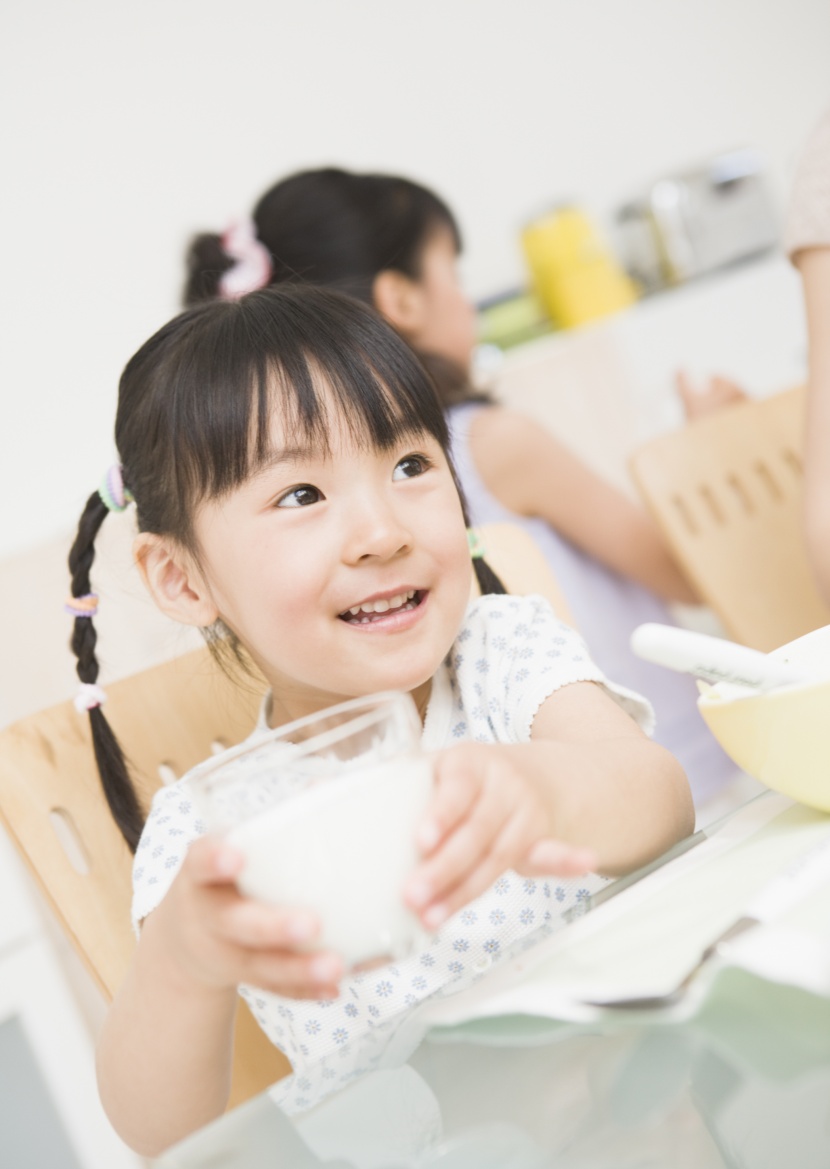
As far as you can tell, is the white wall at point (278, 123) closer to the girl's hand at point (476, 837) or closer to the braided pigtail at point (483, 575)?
the braided pigtail at point (483, 575)

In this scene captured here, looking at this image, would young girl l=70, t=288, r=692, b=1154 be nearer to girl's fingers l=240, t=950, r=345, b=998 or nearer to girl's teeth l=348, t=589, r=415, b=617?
girl's teeth l=348, t=589, r=415, b=617

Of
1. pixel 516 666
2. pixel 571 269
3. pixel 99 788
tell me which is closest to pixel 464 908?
pixel 516 666

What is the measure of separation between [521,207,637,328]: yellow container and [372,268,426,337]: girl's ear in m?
0.71

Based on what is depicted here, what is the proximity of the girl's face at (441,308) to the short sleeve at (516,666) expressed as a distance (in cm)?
76

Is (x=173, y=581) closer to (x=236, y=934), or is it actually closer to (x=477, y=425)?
(x=236, y=934)

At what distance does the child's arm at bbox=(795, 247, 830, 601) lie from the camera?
35.2 inches

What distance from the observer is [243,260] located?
4.74ft

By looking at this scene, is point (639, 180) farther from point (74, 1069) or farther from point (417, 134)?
point (74, 1069)

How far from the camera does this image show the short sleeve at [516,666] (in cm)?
75

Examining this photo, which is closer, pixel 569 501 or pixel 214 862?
pixel 214 862

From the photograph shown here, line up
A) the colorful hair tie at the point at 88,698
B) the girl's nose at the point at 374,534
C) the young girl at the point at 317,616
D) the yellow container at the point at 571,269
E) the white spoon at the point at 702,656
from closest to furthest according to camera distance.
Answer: the white spoon at the point at 702,656 → the young girl at the point at 317,616 → the girl's nose at the point at 374,534 → the colorful hair tie at the point at 88,698 → the yellow container at the point at 571,269

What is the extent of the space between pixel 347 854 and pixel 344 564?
0.32 metres

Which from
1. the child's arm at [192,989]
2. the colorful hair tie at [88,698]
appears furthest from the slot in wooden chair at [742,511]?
the child's arm at [192,989]

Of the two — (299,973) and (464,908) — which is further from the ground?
(299,973)
